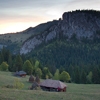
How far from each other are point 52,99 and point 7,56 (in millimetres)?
94534

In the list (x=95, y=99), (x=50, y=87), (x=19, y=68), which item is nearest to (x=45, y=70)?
(x=19, y=68)

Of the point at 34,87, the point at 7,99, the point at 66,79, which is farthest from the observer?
the point at 66,79

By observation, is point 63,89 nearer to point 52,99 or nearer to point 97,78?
point 52,99

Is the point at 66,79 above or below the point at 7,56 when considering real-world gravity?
below

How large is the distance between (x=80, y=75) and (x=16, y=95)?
71.6m

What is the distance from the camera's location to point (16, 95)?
1433 inches

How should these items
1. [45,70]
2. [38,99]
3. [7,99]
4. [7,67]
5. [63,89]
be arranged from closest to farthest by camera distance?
[7,99] < [38,99] < [63,89] < [7,67] < [45,70]

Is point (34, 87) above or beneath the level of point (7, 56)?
beneath

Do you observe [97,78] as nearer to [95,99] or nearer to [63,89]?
[63,89]

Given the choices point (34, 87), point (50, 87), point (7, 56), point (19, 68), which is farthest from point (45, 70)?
point (34, 87)

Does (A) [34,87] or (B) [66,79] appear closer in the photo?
(A) [34,87]

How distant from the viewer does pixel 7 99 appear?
109ft

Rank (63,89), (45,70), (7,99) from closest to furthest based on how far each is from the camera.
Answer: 1. (7,99)
2. (63,89)
3. (45,70)

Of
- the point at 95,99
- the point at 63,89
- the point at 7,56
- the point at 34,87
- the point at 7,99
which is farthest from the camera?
the point at 7,56
